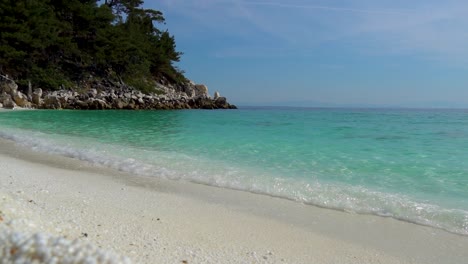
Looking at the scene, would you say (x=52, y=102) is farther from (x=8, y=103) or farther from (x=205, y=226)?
(x=205, y=226)

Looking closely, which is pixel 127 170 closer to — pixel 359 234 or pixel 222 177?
pixel 222 177

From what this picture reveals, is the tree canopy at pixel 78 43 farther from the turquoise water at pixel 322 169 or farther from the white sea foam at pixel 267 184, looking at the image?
the white sea foam at pixel 267 184

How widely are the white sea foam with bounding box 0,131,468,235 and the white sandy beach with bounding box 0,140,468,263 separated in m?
0.33

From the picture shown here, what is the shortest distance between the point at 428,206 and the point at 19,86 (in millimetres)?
45382

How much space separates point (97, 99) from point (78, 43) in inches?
557

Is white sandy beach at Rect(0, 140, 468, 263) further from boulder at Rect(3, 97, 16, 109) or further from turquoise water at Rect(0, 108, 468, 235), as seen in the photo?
boulder at Rect(3, 97, 16, 109)

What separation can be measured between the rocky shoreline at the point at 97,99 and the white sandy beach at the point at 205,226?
34711 mm

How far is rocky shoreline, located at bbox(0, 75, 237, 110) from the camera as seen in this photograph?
36938 mm

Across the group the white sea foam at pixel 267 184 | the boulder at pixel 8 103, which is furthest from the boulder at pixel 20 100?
the white sea foam at pixel 267 184

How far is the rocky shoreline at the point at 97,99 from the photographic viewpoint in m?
36.9

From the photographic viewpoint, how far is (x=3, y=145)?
10.8m

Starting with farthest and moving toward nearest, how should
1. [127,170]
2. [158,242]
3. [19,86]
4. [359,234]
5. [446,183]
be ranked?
[19,86] → [127,170] → [446,183] → [359,234] → [158,242]

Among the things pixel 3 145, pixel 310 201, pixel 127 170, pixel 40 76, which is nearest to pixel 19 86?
pixel 40 76

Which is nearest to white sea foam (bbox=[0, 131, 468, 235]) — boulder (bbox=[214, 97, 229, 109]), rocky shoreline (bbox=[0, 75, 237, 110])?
rocky shoreline (bbox=[0, 75, 237, 110])
